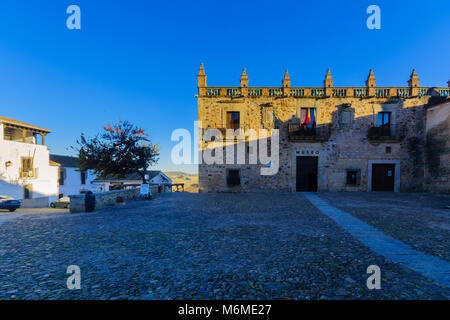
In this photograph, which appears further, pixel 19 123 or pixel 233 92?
pixel 19 123

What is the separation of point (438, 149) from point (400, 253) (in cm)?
1669

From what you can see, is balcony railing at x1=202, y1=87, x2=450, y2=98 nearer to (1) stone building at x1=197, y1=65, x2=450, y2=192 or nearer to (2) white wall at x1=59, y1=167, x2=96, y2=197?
(1) stone building at x1=197, y1=65, x2=450, y2=192

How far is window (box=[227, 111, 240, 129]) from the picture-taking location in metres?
16.0

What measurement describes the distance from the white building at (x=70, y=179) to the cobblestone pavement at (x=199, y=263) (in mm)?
25200

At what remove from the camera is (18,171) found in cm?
1948

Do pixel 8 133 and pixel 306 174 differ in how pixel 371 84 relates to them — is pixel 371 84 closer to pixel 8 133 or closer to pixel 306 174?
pixel 306 174

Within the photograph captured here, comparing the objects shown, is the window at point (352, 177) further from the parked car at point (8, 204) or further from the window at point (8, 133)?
the window at point (8, 133)

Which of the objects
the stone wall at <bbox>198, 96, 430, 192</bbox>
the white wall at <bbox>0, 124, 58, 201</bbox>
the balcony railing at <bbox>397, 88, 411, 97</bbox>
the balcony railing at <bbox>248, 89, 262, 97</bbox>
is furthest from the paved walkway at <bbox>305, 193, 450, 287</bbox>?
the white wall at <bbox>0, 124, 58, 201</bbox>

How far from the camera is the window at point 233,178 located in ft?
52.9

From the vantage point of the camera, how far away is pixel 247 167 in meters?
15.9

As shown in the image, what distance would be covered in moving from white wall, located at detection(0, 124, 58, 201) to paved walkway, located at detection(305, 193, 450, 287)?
28850 millimetres

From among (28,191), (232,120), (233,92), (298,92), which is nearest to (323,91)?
(298,92)
